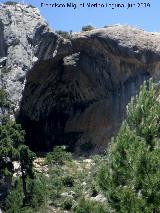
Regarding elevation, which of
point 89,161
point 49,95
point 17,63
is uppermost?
point 17,63

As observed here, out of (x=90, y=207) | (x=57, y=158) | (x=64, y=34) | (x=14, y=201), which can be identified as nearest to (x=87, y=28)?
(x=64, y=34)

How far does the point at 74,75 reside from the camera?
4588cm

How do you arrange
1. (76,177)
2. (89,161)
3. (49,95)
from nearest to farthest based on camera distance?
1. (76,177)
2. (89,161)
3. (49,95)

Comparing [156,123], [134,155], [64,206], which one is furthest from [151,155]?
[64,206]

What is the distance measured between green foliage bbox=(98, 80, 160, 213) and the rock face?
2495 centimetres

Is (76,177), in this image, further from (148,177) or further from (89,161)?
(148,177)

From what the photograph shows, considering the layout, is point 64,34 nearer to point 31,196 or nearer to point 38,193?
point 38,193

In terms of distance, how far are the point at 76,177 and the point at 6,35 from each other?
38.2ft

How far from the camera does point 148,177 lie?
13031mm

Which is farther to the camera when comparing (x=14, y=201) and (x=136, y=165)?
(x=14, y=201)

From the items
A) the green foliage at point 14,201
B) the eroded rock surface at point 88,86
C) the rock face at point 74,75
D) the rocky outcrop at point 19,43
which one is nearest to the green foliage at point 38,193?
the green foliage at point 14,201

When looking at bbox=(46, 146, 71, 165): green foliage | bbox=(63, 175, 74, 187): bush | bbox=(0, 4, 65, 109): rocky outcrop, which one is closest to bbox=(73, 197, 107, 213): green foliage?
bbox=(63, 175, 74, 187): bush

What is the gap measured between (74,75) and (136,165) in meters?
32.9

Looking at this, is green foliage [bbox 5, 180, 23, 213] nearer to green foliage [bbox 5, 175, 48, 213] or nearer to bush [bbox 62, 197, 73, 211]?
green foliage [bbox 5, 175, 48, 213]
